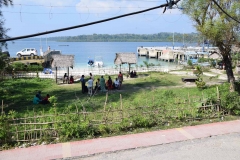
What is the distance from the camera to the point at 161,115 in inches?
322

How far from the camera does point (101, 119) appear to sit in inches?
305

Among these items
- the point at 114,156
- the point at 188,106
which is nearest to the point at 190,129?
the point at 188,106

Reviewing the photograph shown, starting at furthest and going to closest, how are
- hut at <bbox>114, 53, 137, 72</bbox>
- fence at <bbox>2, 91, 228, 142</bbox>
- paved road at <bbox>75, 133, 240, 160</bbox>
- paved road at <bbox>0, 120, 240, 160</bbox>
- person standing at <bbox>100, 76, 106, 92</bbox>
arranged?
hut at <bbox>114, 53, 137, 72</bbox>
person standing at <bbox>100, 76, 106, 92</bbox>
fence at <bbox>2, 91, 228, 142</bbox>
paved road at <bbox>0, 120, 240, 160</bbox>
paved road at <bbox>75, 133, 240, 160</bbox>

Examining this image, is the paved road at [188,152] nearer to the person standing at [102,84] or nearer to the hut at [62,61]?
the person standing at [102,84]

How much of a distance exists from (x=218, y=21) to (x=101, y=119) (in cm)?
754

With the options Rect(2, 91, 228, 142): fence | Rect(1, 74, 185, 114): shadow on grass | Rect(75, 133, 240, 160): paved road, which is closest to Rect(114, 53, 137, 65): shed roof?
Rect(1, 74, 185, 114): shadow on grass

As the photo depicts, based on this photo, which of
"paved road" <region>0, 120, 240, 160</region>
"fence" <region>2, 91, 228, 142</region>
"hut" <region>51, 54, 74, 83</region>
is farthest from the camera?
"hut" <region>51, 54, 74, 83</region>

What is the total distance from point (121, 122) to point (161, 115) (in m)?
1.46

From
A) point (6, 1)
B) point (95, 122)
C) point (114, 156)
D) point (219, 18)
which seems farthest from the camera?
point (6, 1)

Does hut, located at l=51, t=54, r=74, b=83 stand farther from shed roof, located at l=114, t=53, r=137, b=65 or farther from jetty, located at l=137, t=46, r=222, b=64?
jetty, located at l=137, t=46, r=222, b=64

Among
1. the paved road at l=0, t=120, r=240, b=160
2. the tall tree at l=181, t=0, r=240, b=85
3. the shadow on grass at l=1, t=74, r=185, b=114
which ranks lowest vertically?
the paved road at l=0, t=120, r=240, b=160

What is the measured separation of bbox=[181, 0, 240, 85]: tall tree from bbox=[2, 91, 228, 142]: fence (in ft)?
13.8

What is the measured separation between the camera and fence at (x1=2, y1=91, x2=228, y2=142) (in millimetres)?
7066

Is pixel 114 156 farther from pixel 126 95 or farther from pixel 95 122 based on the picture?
pixel 126 95
